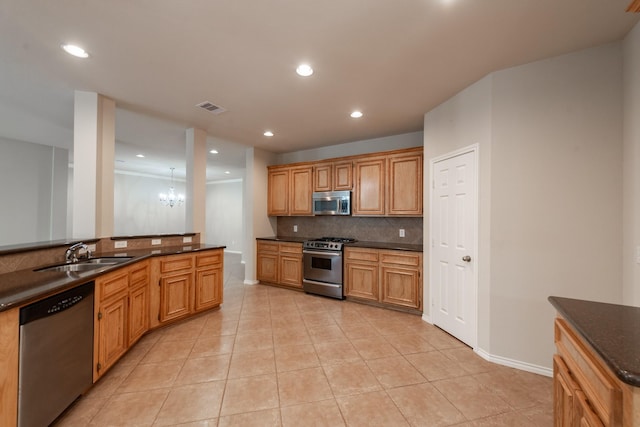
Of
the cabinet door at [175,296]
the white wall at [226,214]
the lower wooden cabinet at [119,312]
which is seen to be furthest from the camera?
the white wall at [226,214]

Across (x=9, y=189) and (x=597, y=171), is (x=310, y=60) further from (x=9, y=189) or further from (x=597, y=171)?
(x=9, y=189)

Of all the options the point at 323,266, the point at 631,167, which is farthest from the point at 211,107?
the point at 631,167

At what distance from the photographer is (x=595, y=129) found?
7.02 feet

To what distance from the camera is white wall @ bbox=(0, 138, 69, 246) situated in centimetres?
504

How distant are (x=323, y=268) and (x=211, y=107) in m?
2.94

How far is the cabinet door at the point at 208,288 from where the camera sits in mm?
3555

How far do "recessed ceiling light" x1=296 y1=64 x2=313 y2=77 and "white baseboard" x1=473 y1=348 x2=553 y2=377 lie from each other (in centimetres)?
317

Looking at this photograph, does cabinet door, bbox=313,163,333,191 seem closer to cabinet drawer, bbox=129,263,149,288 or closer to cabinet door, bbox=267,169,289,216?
cabinet door, bbox=267,169,289,216

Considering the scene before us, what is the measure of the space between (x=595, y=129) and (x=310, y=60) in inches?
95.6

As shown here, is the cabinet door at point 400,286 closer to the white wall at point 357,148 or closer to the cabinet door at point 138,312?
the white wall at point 357,148

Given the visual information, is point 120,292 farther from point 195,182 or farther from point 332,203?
point 332,203

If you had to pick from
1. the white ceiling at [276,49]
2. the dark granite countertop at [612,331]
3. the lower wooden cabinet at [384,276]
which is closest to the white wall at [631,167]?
the white ceiling at [276,49]

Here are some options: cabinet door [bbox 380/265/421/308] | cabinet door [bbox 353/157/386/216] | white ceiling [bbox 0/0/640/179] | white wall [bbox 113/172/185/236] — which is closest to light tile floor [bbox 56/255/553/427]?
cabinet door [bbox 380/265/421/308]

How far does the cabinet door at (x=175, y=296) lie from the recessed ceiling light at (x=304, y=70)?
9.15ft
